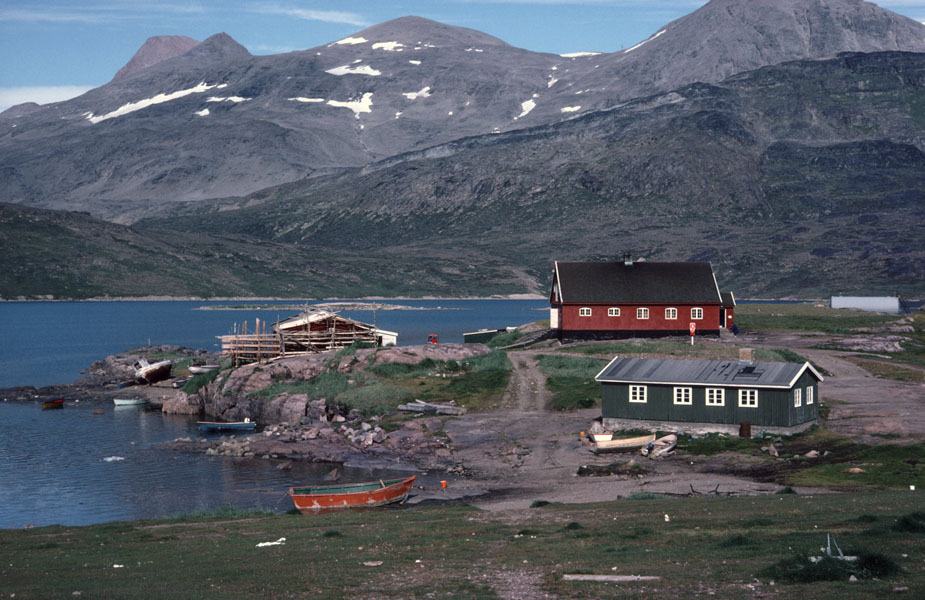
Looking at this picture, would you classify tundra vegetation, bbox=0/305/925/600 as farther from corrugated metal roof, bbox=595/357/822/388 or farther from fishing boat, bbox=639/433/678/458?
corrugated metal roof, bbox=595/357/822/388

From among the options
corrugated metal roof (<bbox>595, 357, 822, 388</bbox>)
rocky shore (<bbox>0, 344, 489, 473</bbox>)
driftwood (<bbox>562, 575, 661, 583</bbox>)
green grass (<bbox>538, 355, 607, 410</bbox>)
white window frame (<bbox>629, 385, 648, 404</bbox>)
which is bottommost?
rocky shore (<bbox>0, 344, 489, 473</bbox>)

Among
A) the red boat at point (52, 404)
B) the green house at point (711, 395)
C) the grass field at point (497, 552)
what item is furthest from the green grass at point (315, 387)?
the grass field at point (497, 552)

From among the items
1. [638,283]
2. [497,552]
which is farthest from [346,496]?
[638,283]

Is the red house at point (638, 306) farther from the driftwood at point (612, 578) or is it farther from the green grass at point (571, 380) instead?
the driftwood at point (612, 578)

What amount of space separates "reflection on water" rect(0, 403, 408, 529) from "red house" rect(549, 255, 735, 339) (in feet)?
130

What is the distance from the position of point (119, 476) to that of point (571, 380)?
1307 inches

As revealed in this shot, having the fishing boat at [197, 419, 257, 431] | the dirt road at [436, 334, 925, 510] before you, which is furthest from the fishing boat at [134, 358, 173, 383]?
the dirt road at [436, 334, 925, 510]

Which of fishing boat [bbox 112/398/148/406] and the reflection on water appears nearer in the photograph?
the reflection on water

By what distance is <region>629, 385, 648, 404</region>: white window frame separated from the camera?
5747 cm

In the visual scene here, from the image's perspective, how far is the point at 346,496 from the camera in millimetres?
43062

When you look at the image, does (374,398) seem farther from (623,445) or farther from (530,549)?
(530,549)

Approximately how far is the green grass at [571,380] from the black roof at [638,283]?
634 inches

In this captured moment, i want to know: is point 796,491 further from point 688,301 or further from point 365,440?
point 688,301

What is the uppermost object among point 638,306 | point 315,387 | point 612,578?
point 638,306
